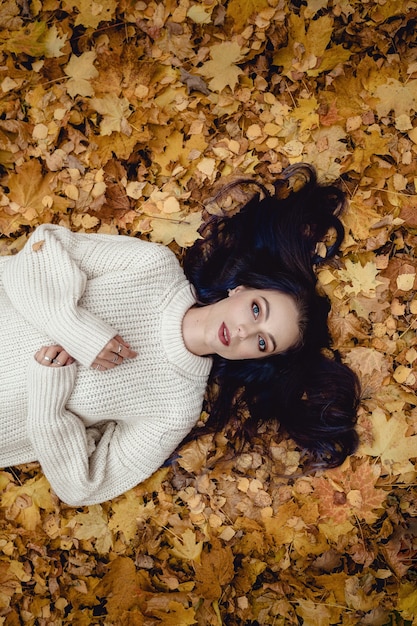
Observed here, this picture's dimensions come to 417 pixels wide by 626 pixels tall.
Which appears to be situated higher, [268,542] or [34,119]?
[34,119]

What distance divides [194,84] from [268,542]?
2796mm

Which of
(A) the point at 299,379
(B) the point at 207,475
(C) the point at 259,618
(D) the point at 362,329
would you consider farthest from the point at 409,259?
(C) the point at 259,618

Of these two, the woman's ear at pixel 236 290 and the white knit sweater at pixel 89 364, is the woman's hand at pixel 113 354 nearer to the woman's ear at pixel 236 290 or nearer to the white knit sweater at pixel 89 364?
the white knit sweater at pixel 89 364

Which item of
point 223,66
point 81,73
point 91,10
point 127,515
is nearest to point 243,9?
point 223,66

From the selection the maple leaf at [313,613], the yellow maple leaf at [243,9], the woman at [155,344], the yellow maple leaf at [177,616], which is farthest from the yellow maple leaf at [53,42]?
the maple leaf at [313,613]

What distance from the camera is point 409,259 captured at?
3371 millimetres

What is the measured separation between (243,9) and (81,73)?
1.06 meters

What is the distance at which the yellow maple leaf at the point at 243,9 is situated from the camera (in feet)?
11.1

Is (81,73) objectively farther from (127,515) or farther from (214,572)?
(214,572)

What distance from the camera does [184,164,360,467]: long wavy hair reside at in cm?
319

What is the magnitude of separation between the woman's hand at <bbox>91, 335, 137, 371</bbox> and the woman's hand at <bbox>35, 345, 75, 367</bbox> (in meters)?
0.17

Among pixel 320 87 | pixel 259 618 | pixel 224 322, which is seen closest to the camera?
pixel 224 322

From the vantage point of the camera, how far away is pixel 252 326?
106 inches

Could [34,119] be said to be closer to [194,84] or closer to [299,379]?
[194,84]
